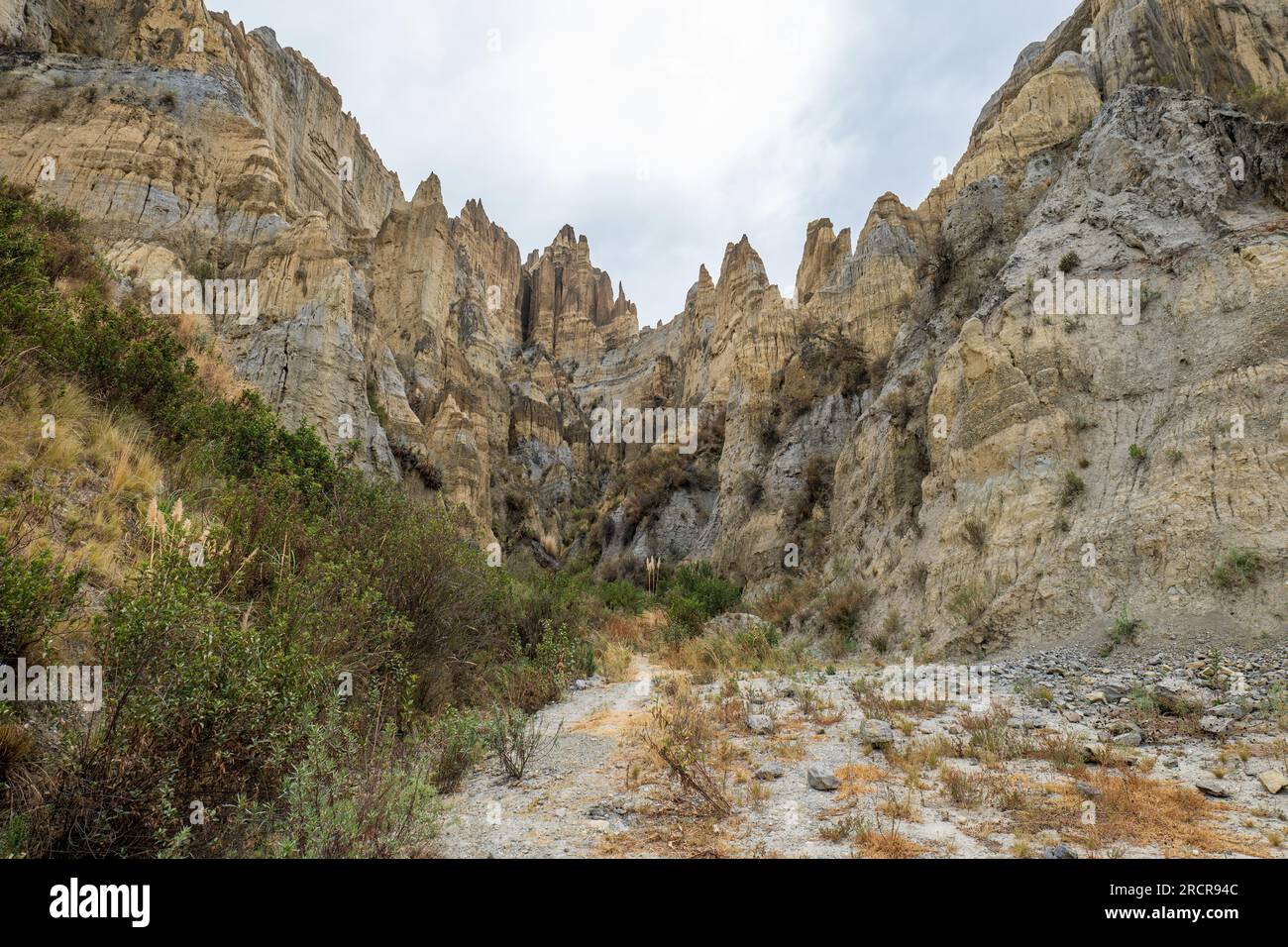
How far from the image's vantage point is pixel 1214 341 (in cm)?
923

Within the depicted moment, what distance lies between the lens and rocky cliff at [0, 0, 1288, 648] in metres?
8.73

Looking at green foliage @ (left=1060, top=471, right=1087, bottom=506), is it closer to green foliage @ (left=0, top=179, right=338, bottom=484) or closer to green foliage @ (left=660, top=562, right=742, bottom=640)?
green foliage @ (left=660, top=562, right=742, bottom=640)

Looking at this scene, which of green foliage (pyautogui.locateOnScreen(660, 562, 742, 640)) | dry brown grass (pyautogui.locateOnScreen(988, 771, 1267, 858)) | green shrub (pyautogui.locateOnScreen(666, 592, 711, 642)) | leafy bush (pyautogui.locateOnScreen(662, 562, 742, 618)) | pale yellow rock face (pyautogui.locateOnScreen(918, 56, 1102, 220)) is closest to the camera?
dry brown grass (pyautogui.locateOnScreen(988, 771, 1267, 858))

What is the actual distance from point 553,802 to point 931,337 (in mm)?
17082

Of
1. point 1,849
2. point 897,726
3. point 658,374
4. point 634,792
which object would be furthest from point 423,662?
point 658,374

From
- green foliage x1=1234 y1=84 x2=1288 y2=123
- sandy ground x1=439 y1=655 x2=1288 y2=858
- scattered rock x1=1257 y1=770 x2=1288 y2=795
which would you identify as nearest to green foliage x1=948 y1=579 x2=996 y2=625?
sandy ground x1=439 y1=655 x2=1288 y2=858

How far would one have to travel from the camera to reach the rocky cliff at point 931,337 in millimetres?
8727

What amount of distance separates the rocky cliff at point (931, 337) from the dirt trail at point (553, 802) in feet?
21.3

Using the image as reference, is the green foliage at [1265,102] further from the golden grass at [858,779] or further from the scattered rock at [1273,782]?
the golden grass at [858,779]

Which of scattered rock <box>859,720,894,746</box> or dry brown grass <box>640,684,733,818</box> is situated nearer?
dry brown grass <box>640,684,733,818</box>

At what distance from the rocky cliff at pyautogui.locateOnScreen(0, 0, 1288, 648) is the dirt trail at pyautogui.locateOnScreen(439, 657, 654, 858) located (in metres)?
6.49

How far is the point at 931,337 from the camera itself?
1736 cm

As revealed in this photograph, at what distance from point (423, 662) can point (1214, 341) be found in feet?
40.2

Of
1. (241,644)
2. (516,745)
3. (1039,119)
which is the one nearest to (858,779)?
(516,745)
